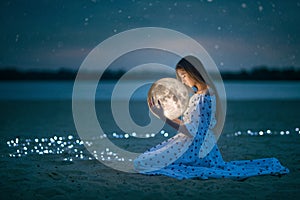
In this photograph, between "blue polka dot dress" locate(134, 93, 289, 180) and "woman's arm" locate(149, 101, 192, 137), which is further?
"blue polka dot dress" locate(134, 93, 289, 180)

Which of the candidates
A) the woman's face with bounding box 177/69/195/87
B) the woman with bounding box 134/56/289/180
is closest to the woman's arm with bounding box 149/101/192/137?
the woman with bounding box 134/56/289/180

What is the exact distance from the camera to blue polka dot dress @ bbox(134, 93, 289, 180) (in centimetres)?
484

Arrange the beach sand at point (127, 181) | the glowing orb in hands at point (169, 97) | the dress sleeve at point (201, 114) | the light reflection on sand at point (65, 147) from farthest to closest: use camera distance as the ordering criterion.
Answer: the light reflection on sand at point (65, 147), the dress sleeve at point (201, 114), the glowing orb in hands at point (169, 97), the beach sand at point (127, 181)

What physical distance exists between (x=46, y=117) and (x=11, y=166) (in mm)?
6728

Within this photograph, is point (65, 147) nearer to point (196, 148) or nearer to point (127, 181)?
point (127, 181)

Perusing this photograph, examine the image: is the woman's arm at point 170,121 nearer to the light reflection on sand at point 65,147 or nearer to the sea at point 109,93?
the light reflection on sand at point 65,147

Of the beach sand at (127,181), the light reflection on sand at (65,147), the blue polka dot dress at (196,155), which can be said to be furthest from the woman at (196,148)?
the light reflection on sand at (65,147)

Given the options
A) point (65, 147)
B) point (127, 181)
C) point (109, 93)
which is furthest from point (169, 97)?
point (109, 93)

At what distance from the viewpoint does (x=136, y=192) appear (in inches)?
163

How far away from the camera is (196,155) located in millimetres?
4914

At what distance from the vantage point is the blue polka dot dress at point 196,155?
15.9 ft

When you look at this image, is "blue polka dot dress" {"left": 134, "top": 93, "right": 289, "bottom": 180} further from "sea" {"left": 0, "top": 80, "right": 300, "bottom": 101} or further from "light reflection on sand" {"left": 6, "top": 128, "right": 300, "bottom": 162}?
"sea" {"left": 0, "top": 80, "right": 300, "bottom": 101}

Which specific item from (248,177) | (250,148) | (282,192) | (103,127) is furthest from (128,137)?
(282,192)

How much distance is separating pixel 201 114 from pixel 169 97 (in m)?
0.72
